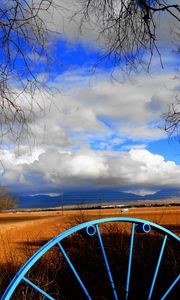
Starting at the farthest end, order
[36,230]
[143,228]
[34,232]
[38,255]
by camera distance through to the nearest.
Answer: [36,230] → [34,232] → [143,228] → [38,255]

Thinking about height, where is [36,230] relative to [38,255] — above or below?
above

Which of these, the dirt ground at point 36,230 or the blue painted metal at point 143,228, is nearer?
the blue painted metal at point 143,228

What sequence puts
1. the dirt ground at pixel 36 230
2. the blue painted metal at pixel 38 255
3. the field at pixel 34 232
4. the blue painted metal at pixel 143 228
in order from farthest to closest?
the dirt ground at pixel 36 230
the field at pixel 34 232
the blue painted metal at pixel 143 228
the blue painted metal at pixel 38 255

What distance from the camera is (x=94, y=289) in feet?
14.9

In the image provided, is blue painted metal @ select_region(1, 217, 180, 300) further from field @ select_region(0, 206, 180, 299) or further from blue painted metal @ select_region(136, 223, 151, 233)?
field @ select_region(0, 206, 180, 299)

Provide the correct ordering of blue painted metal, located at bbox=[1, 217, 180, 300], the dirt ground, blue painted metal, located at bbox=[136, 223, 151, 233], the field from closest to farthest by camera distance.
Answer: blue painted metal, located at bbox=[1, 217, 180, 300]
blue painted metal, located at bbox=[136, 223, 151, 233]
the field
the dirt ground

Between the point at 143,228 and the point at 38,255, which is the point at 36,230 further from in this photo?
the point at 38,255

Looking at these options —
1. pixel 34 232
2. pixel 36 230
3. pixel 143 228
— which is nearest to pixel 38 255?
pixel 143 228

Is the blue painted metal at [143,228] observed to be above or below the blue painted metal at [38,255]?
above

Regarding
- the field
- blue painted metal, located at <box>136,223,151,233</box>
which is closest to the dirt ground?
the field

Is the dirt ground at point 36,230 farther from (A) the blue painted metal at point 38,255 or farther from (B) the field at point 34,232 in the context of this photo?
(A) the blue painted metal at point 38,255

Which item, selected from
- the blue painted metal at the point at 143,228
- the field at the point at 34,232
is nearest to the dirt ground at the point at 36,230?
the field at the point at 34,232

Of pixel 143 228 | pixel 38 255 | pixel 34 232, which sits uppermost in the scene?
pixel 34 232

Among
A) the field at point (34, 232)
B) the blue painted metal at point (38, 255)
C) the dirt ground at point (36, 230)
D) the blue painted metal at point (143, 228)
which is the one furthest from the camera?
the dirt ground at point (36, 230)
